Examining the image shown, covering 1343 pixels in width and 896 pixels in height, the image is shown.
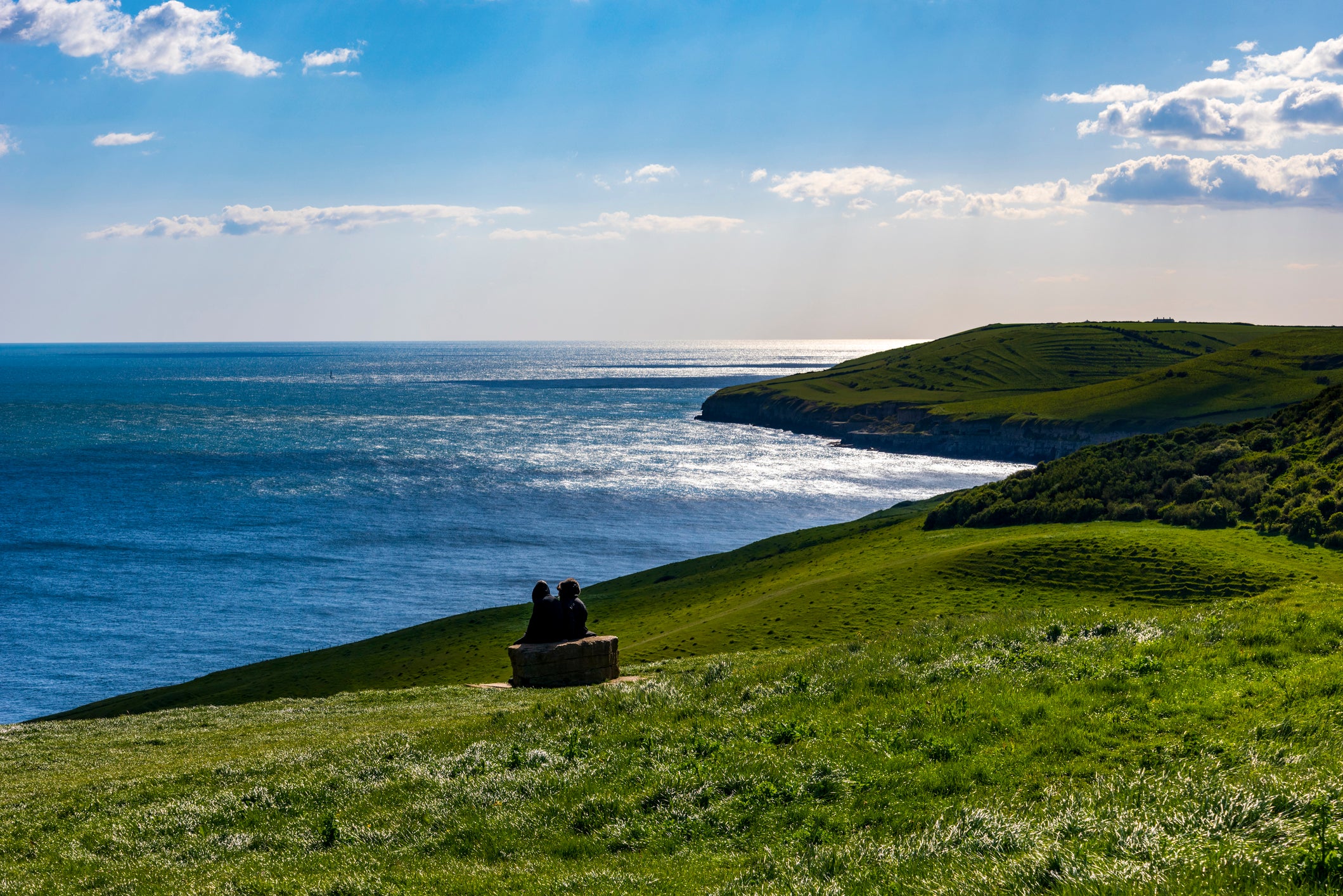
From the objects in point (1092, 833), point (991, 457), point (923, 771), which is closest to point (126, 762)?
point (923, 771)

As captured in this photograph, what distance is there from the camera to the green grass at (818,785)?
8719 millimetres

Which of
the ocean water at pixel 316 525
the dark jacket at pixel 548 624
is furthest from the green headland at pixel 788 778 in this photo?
the ocean water at pixel 316 525

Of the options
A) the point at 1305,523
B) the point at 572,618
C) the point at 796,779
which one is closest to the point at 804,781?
the point at 796,779

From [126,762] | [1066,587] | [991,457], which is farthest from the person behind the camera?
[991,457]

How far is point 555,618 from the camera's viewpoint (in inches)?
966

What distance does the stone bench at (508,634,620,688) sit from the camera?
947 inches

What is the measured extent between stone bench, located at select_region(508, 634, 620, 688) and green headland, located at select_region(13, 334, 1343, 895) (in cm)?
101

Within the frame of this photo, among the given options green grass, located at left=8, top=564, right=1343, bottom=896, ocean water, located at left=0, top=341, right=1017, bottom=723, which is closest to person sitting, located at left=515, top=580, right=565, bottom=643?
green grass, located at left=8, top=564, right=1343, bottom=896

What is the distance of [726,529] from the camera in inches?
4705

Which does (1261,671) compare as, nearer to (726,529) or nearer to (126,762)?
(126,762)

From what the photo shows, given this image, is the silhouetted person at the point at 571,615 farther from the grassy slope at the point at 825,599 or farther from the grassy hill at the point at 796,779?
the grassy slope at the point at 825,599

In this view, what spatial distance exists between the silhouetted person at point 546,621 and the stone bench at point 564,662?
23 cm

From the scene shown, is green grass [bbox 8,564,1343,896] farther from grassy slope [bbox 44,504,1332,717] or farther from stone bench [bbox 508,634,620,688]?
grassy slope [bbox 44,504,1332,717]

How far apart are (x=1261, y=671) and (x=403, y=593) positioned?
8224cm
